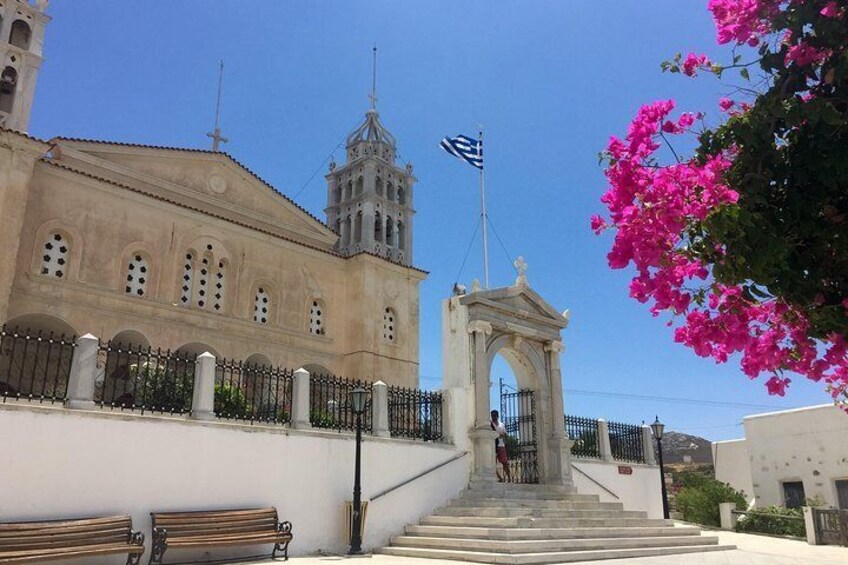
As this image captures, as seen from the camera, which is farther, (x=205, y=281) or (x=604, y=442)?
(x=205, y=281)

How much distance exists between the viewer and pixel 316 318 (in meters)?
28.3

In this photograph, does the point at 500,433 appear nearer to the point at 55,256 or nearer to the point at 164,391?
the point at 164,391

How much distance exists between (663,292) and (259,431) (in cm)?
912

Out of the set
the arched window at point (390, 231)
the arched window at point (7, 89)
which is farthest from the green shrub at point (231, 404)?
the arched window at point (390, 231)

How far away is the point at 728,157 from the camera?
432cm

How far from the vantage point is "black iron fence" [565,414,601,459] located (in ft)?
59.7

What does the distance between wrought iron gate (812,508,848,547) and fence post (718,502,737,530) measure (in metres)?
4.21

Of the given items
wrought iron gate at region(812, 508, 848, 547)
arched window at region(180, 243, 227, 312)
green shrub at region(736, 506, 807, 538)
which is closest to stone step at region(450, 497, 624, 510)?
wrought iron gate at region(812, 508, 848, 547)

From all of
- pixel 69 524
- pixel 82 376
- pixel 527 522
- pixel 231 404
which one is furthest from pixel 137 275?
pixel 527 522

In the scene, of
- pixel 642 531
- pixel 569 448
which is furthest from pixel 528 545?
pixel 569 448

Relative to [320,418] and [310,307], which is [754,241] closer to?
[320,418]

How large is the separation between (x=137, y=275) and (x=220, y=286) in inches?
122

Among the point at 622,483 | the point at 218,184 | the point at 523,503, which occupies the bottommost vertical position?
the point at 523,503

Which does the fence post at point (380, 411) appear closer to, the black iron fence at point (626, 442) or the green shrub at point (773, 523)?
the black iron fence at point (626, 442)
